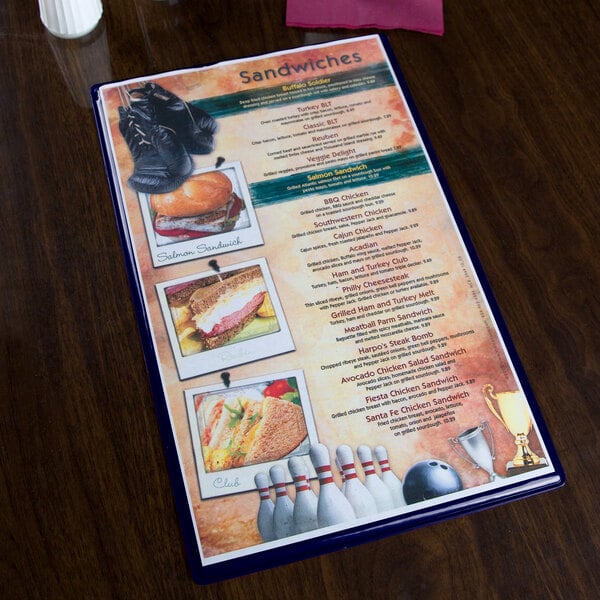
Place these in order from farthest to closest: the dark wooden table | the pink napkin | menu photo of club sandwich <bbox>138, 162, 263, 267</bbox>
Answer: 1. the pink napkin
2. menu photo of club sandwich <bbox>138, 162, 263, 267</bbox>
3. the dark wooden table

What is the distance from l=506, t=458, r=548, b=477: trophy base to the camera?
1.96 ft

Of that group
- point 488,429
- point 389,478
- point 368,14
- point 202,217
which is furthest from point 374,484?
point 368,14

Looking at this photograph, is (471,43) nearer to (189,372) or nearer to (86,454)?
(189,372)

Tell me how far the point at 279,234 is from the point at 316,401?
182 mm

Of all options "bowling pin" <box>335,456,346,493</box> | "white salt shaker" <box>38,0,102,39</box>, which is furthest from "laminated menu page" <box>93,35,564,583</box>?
"white salt shaker" <box>38,0,102,39</box>

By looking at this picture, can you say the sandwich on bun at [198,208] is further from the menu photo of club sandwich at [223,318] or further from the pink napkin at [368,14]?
the pink napkin at [368,14]

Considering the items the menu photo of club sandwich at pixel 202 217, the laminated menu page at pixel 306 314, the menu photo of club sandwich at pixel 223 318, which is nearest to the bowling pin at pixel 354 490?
the laminated menu page at pixel 306 314

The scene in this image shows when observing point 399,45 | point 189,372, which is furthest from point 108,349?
point 399,45

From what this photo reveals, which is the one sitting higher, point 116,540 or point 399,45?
point 399,45

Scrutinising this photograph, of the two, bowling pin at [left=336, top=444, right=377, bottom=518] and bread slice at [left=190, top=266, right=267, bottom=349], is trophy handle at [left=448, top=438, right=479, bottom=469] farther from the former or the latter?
bread slice at [left=190, top=266, right=267, bottom=349]

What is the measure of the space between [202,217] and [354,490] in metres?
0.31

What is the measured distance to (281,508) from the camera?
0.58m

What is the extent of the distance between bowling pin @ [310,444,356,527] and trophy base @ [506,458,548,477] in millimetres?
144

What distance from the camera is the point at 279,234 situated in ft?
2.28
